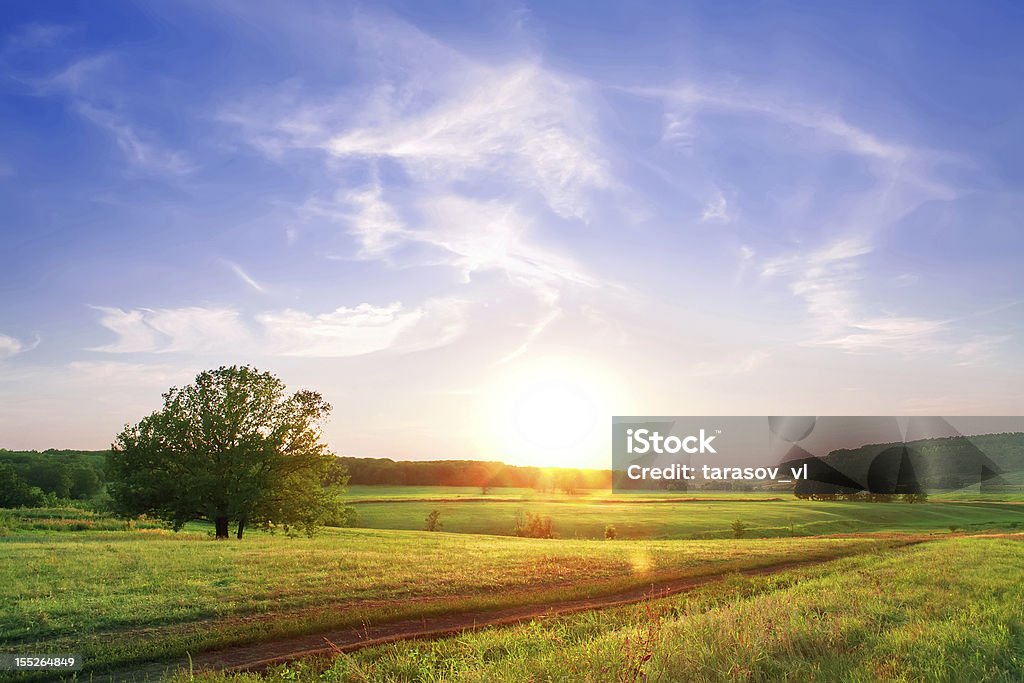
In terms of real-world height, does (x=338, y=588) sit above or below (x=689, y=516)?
above

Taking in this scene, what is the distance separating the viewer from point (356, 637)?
Answer: 13672mm

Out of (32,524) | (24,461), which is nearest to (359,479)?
(24,461)

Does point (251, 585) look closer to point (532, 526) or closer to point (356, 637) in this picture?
point (356, 637)

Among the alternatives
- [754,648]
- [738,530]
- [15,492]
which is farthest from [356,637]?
[15,492]

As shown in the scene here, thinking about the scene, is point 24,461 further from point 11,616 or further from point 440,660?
point 440,660

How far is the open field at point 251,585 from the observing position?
13.3m

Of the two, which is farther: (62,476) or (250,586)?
(62,476)

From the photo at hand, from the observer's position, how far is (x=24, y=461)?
9044cm

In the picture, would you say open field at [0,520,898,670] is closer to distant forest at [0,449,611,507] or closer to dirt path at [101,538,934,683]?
dirt path at [101,538,934,683]

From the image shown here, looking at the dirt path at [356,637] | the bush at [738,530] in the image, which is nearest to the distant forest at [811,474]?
the bush at [738,530]

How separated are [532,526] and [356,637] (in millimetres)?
59090

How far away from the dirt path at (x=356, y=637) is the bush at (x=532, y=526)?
5162 cm

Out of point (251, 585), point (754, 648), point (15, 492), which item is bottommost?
point (15, 492)

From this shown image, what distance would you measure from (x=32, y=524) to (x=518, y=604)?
38.7 metres
